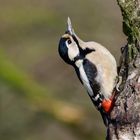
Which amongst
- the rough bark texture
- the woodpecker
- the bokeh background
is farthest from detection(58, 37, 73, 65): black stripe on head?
the bokeh background

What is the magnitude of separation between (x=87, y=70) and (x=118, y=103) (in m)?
0.46

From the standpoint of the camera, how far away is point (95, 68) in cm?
506

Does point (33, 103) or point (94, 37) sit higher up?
point (94, 37)

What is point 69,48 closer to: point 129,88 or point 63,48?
point 63,48

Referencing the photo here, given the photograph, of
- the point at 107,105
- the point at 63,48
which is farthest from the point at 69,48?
the point at 107,105

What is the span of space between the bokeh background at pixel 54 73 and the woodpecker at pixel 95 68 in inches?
59.7

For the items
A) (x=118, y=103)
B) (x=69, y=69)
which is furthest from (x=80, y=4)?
(x=118, y=103)

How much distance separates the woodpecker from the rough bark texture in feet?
0.34

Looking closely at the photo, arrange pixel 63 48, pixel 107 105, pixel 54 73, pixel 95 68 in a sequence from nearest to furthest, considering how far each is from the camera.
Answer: pixel 107 105 < pixel 95 68 < pixel 63 48 < pixel 54 73

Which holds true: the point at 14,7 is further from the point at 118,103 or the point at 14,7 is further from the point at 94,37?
the point at 118,103

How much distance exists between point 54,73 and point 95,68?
308 centimetres

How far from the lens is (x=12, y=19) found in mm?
6934

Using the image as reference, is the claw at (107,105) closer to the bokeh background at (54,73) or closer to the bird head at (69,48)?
the bird head at (69,48)

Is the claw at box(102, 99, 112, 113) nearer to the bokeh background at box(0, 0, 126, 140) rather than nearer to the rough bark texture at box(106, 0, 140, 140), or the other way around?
the rough bark texture at box(106, 0, 140, 140)
